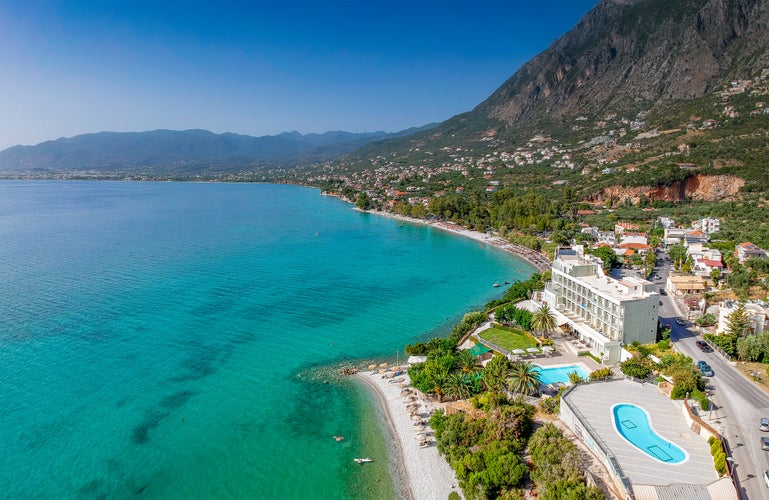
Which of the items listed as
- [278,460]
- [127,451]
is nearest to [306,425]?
[278,460]

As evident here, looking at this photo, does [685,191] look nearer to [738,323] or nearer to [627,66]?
[738,323]

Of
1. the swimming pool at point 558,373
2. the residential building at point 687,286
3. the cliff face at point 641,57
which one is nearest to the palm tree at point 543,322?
the swimming pool at point 558,373

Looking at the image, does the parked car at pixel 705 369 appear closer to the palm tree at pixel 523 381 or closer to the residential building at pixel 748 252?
the palm tree at pixel 523 381

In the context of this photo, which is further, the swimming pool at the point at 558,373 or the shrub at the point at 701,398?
the swimming pool at the point at 558,373

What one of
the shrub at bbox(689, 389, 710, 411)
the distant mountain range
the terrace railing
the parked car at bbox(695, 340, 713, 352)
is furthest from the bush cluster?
the distant mountain range

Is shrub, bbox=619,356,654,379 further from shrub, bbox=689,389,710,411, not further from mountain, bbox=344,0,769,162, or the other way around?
mountain, bbox=344,0,769,162

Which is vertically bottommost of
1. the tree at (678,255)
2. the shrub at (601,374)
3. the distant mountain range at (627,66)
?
the shrub at (601,374)

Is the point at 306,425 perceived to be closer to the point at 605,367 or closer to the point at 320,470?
the point at 320,470
